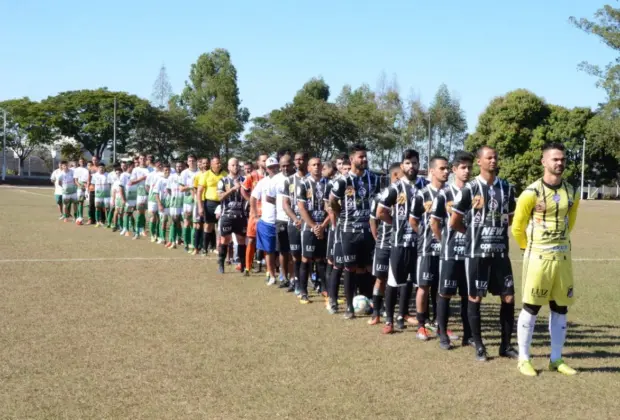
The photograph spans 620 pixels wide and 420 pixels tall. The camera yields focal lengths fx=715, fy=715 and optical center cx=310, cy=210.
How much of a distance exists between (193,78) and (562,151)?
75201 mm

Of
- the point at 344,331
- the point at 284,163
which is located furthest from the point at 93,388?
the point at 284,163

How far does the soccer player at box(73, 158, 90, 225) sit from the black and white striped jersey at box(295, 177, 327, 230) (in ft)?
48.7

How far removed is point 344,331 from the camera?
8.43 m

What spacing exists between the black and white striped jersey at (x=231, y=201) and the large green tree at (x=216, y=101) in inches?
2329

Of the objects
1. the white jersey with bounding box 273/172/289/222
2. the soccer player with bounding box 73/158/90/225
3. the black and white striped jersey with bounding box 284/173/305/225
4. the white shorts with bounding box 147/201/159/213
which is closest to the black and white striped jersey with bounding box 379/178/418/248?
the black and white striped jersey with bounding box 284/173/305/225

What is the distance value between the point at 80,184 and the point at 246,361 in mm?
18165

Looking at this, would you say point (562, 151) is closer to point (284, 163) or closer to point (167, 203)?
point (284, 163)

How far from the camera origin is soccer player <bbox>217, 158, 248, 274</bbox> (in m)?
13.3

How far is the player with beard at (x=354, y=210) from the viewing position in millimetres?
9117

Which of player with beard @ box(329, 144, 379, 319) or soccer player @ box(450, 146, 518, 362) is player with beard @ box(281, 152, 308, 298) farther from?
soccer player @ box(450, 146, 518, 362)

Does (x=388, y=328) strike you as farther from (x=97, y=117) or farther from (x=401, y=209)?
(x=97, y=117)

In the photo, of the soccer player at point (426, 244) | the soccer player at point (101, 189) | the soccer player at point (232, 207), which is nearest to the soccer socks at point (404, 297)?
the soccer player at point (426, 244)

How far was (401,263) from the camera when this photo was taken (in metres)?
8.41

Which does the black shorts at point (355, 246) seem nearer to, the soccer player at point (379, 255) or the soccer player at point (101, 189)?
the soccer player at point (379, 255)
